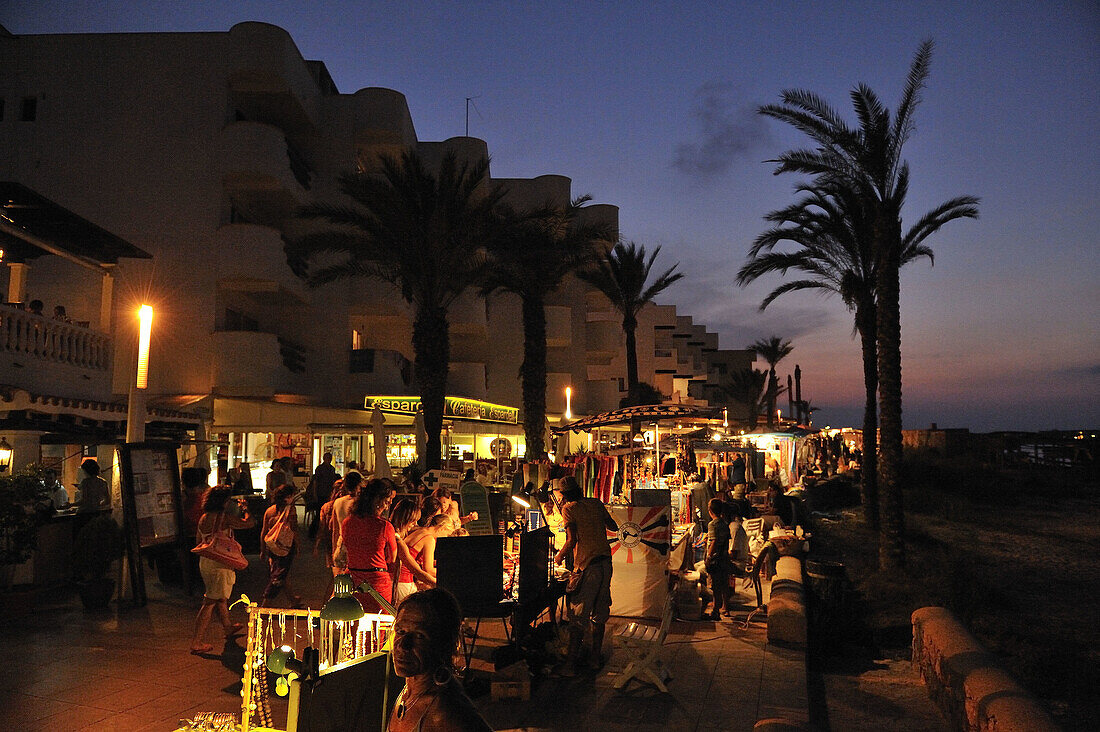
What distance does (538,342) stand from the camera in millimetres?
23984

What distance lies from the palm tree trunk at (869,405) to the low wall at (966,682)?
13.1 m

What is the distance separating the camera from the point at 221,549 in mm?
7805

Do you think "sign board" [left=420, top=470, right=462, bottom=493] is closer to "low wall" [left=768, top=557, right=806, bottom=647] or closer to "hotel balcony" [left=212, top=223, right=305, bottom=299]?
"low wall" [left=768, top=557, right=806, bottom=647]

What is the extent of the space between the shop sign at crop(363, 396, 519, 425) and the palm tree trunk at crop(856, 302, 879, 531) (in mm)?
10755

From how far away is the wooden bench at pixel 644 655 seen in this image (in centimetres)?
699

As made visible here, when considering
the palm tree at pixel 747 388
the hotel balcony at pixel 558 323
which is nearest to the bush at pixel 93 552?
the hotel balcony at pixel 558 323

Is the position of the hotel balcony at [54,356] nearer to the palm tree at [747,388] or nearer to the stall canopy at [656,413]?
the stall canopy at [656,413]

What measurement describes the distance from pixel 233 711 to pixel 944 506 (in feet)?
97.2

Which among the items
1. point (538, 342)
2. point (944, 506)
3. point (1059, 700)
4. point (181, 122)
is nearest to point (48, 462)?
point (181, 122)

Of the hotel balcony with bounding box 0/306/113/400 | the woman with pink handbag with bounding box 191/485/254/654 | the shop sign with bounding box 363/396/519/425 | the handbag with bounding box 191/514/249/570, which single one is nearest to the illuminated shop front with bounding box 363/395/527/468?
the shop sign with bounding box 363/396/519/425

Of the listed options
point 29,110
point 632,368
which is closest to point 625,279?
point 632,368

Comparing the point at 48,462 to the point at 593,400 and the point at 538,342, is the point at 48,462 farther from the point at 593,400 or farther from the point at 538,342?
the point at 593,400

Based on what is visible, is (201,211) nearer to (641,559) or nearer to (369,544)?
(641,559)

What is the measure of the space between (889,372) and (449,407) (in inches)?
443
